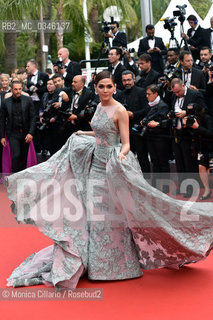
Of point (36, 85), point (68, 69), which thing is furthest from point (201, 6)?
point (36, 85)

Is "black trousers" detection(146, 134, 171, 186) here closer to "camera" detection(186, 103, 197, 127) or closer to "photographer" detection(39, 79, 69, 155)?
"camera" detection(186, 103, 197, 127)

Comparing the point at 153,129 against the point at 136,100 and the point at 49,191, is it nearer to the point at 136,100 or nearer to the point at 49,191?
the point at 136,100

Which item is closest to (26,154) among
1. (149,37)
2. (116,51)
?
(116,51)

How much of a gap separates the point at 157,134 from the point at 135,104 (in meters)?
0.60

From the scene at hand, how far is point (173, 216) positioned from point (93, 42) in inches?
731

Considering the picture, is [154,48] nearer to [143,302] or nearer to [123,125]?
[123,125]

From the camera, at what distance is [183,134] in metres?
7.17

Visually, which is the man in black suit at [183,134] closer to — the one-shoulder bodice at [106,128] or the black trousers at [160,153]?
the black trousers at [160,153]

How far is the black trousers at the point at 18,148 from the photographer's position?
8.86m

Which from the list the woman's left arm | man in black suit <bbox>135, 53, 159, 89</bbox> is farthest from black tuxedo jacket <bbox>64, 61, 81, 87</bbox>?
the woman's left arm

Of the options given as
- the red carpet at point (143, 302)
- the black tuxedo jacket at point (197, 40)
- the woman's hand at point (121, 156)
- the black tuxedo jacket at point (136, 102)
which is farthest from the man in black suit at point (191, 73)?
the woman's hand at point (121, 156)

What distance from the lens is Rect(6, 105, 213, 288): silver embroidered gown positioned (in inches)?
172

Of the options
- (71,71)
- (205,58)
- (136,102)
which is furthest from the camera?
(71,71)

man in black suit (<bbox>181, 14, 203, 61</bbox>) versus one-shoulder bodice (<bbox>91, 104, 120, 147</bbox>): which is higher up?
man in black suit (<bbox>181, 14, 203, 61</bbox>)
